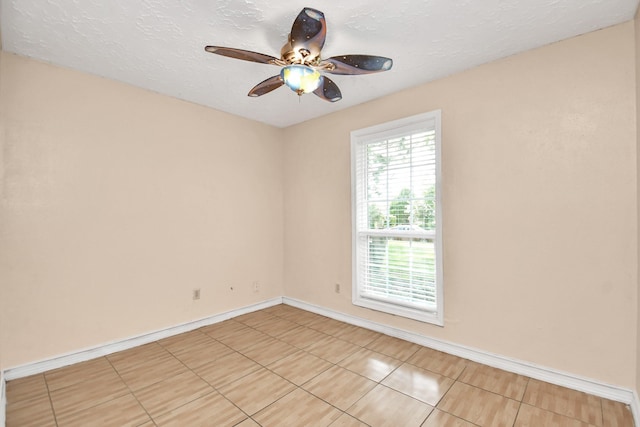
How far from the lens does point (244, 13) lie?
6.02 feet

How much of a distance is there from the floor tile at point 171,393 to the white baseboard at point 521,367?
1.77 metres

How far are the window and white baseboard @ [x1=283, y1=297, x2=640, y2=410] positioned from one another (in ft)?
0.67

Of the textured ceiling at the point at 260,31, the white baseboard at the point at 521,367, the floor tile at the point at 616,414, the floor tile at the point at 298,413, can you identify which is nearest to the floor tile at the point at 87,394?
the floor tile at the point at 298,413

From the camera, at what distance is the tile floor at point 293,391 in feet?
6.05

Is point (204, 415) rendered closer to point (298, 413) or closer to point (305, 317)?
point (298, 413)

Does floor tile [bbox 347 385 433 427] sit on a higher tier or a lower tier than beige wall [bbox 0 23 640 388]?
lower

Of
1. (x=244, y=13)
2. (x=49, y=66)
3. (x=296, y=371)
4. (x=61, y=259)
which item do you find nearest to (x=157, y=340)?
(x=61, y=259)

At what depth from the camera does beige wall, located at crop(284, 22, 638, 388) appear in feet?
6.45

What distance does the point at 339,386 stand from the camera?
86.4 inches

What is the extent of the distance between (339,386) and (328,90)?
88.0 inches

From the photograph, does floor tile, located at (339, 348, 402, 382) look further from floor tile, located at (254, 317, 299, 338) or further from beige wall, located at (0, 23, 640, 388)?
floor tile, located at (254, 317, 299, 338)

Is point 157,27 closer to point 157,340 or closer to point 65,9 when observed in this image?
point 65,9

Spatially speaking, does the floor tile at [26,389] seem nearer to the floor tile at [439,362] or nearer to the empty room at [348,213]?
the empty room at [348,213]

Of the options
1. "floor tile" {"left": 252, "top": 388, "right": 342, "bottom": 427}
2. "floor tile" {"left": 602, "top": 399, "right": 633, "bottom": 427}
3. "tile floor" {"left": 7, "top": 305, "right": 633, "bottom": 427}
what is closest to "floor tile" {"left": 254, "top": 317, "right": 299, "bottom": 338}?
"tile floor" {"left": 7, "top": 305, "right": 633, "bottom": 427}
